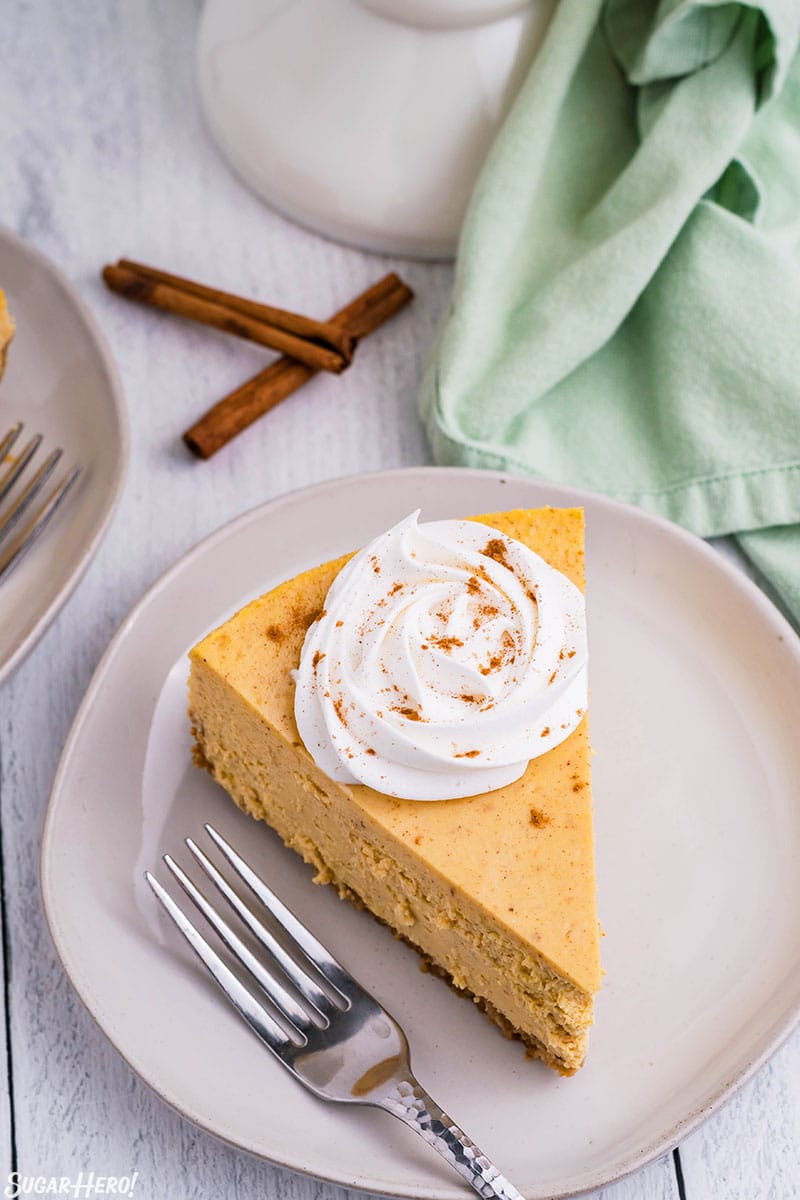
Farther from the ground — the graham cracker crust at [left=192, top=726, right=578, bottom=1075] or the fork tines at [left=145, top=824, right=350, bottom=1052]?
the fork tines at [left=145, top=824, right=350, bottom=1052]

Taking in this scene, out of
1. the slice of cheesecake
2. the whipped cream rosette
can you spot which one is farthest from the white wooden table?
the whipped cream rosette

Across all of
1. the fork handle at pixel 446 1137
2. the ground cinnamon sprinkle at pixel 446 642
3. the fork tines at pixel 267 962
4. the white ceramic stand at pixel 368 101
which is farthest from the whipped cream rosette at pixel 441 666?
the white ceramic stand at pixel 368 101

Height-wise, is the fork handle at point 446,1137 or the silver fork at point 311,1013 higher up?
the silver fork at point 311,1013

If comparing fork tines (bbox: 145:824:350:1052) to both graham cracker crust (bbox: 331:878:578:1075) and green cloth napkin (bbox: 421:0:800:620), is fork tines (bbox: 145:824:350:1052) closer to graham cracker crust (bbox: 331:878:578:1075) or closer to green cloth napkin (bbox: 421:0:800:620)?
graham cracker crust (bbox: 331:878:578:1075)

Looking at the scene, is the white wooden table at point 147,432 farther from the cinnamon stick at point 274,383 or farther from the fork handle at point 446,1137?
the fork handle at point 446,1137

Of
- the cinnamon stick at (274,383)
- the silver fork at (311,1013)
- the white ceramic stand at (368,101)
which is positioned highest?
the white ceramic stand at (368,101)

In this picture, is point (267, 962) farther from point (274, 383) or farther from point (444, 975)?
point (274, 383)
